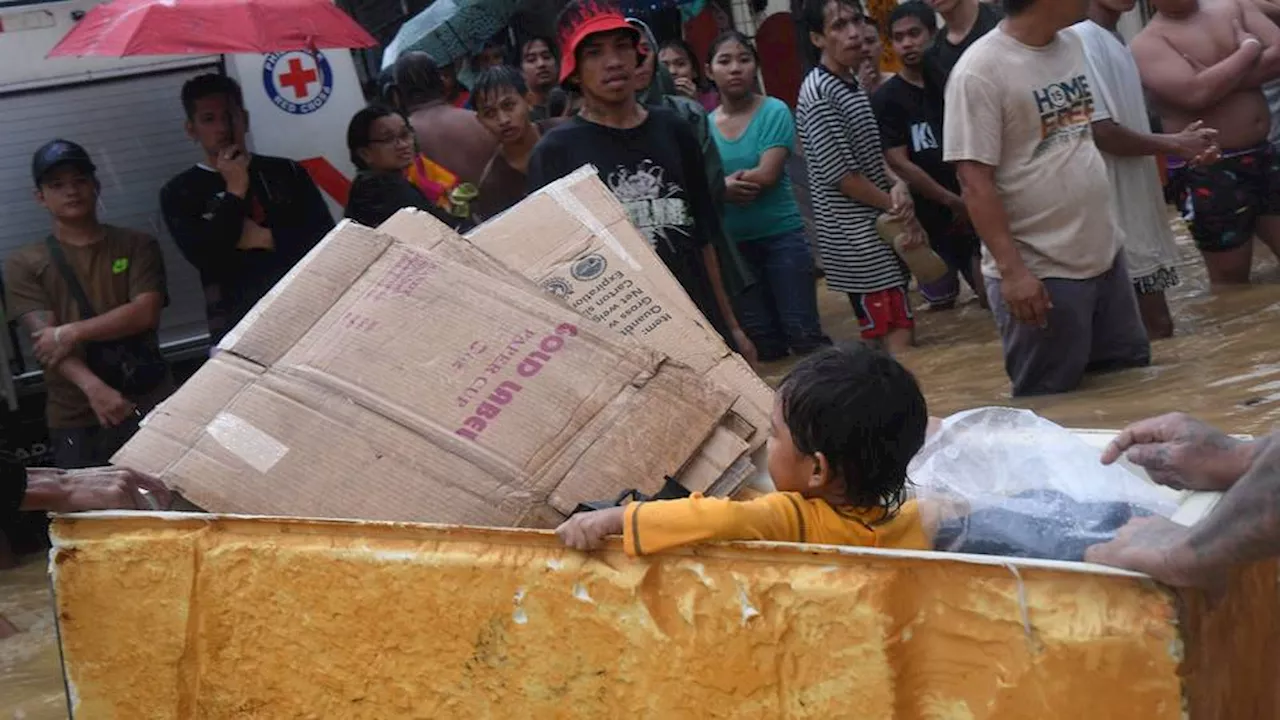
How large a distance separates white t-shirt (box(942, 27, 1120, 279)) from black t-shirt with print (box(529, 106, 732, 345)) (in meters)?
0.89

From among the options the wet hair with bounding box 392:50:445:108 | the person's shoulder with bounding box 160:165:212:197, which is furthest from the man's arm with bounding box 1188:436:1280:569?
the wet hair with bounding box 392:50:445:108

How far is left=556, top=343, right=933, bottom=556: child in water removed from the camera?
287 centimetres

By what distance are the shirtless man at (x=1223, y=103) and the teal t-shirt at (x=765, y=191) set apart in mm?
1856

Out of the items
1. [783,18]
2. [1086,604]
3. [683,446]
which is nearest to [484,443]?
[683,446]

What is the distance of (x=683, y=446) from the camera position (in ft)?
11.4

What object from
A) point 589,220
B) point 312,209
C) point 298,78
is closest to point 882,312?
point 312,209

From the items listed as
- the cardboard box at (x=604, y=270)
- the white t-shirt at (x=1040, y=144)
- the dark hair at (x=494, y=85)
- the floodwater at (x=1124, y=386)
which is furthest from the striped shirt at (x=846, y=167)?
the cardboard box at (x=604, y=270)

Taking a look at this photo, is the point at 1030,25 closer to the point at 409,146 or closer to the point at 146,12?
the point at 409,146

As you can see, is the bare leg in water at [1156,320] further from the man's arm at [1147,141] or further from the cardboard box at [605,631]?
the cardboard box at [605,631]

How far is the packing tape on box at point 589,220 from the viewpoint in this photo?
4129mm

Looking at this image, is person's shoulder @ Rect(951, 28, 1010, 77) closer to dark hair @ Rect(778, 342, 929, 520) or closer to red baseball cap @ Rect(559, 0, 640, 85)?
red baseball cap @ Rect(559, 0, 640, 85)

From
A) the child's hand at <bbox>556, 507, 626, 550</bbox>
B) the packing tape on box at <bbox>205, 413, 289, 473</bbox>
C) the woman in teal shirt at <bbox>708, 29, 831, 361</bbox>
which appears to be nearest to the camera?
the child's hand at <bbox>556, 507, 626, 550</bbox>

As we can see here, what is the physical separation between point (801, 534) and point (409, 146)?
444 centimetres

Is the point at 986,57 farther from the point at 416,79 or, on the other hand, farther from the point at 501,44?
the point at 501,44
